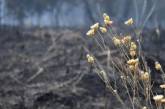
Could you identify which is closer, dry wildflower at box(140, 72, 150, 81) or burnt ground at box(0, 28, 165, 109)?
dry wildflower at box(140, 72, 150, 81)

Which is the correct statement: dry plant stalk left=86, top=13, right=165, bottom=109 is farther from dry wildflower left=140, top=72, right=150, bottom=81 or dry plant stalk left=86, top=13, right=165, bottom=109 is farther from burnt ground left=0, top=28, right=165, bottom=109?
burnt ground left=0, top=28, right=165, bottom=109

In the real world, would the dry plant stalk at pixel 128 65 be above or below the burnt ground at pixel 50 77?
below

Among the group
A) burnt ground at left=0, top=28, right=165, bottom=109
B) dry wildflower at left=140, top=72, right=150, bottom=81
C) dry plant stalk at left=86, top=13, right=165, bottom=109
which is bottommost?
dry wildflower at left=140, top=72, right=150, bottom=81

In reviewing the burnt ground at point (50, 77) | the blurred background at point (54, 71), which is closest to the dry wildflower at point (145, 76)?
the blurred background at point (54, 71)

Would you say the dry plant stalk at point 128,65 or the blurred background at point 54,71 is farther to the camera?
the blurred background at point 54,71

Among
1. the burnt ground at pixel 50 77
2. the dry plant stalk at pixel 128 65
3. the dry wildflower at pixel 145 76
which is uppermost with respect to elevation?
the burnt ground at pixel 50 77

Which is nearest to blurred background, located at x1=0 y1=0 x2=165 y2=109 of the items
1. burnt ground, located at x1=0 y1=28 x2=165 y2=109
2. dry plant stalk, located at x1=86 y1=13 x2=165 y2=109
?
burnt ground, located at x1=0 y1=28 x2=165 y2=109

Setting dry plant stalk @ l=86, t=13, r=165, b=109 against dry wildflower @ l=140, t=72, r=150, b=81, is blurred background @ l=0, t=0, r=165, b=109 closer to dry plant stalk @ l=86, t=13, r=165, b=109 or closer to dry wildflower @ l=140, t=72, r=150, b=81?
dry plant stalk @ l=86, t=13, r=165, b=109

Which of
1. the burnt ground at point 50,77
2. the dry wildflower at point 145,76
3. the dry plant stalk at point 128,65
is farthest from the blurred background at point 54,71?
the dry wildflower at point 145,76

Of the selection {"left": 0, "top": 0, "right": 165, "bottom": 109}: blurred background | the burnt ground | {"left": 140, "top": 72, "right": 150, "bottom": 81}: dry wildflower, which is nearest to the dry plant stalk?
{"left": 140, "top": 72, "right": 150, "bottom": 81}: dry wildflower

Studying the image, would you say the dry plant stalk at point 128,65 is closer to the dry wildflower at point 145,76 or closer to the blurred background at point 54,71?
the dry wildflower at point 145,76

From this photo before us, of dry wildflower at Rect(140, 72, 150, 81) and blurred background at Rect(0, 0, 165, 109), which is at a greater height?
blurred background at Rect(0, 0, 165, 109)

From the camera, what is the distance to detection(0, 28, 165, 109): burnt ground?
18.0 feet

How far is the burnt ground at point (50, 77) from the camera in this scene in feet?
18.0
